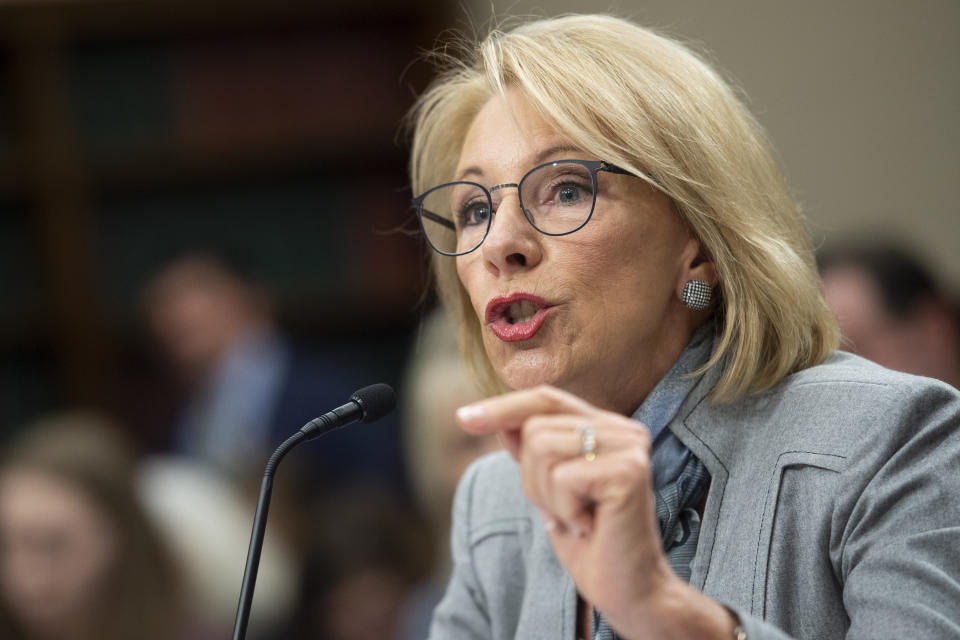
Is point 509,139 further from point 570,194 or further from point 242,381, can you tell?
point 242,381

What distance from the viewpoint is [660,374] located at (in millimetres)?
1386

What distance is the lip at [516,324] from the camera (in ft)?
4.28

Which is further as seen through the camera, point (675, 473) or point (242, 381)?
point (242, 381)

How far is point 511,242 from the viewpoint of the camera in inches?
51.9

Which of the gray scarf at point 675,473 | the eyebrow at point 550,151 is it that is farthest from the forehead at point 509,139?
the gray scarf at point 675,473

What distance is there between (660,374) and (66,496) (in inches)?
62.2

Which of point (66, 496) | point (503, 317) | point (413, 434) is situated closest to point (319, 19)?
point (413, 434)

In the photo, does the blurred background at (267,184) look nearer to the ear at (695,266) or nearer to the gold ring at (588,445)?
the ear at (695,266)

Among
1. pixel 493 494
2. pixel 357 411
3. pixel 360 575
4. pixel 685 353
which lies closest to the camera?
pixel 357 411

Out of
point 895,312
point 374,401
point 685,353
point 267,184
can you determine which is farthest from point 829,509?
point 267,184

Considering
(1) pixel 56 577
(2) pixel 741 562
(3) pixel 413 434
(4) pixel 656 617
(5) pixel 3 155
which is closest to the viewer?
(4) pixel 656 617

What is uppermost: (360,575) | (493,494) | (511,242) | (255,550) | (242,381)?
(511,242)

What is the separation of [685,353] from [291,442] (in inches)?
19.0

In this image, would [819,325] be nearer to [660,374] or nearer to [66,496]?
[660,374]
